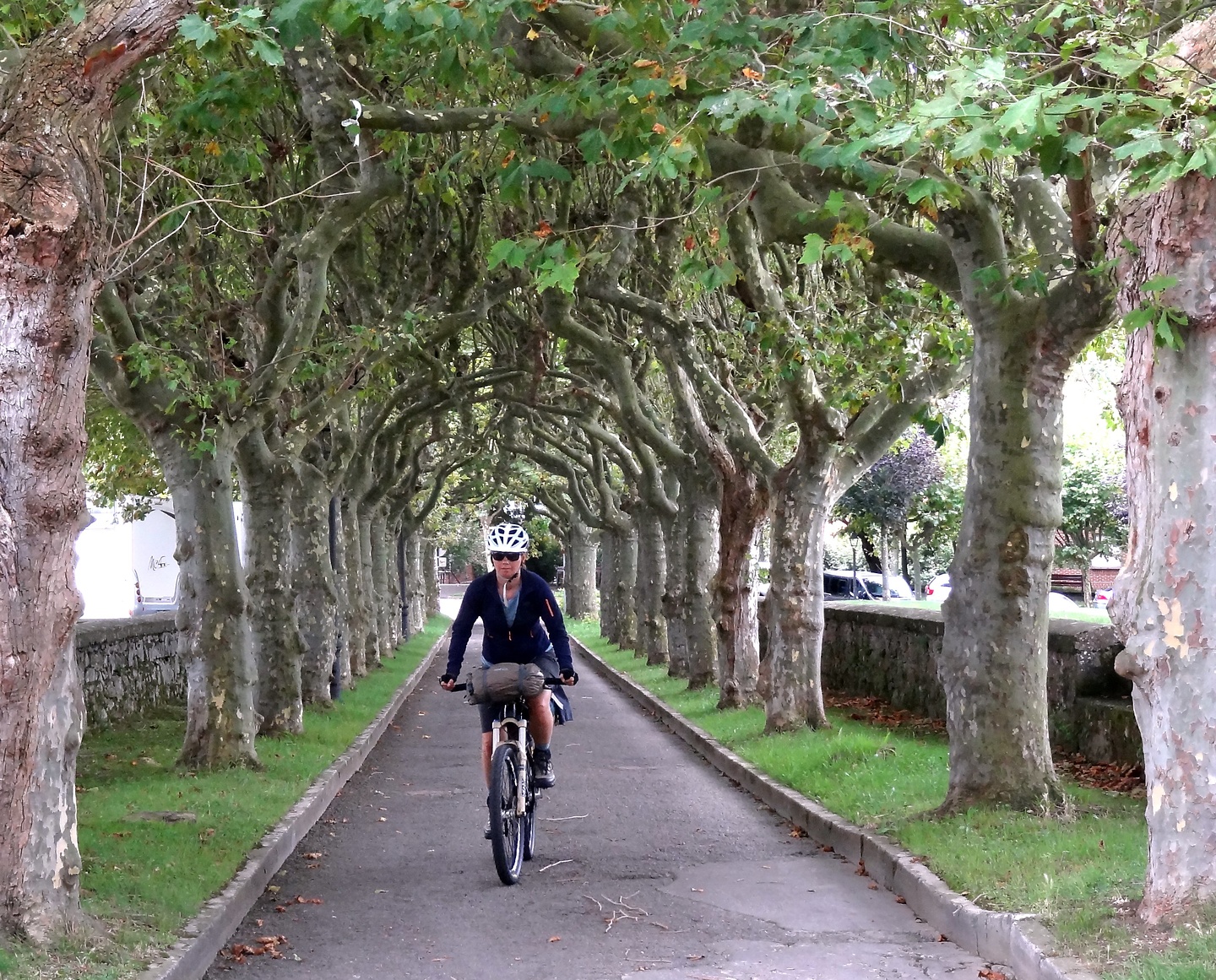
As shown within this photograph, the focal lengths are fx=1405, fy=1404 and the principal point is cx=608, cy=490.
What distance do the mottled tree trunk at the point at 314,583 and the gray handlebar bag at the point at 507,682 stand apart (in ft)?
32.8

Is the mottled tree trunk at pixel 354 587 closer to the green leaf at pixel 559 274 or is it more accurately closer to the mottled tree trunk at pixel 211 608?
the mottled tree trunk at pixel 211 608

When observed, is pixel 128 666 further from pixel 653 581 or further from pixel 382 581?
pixel 382 581

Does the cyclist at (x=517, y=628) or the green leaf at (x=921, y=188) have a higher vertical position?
the green leaf at (x=921, y=188)

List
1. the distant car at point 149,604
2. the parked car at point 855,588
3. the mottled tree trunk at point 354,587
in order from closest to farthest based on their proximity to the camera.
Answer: the mottled tree trunk at point 354,587 < the distant car at point 149,604 < the parked car at point 855,588

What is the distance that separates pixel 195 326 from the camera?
1441 cm

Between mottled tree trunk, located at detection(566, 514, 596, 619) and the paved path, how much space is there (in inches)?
1343

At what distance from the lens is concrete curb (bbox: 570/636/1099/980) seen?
582 centimetres

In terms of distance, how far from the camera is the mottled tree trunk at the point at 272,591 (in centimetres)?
1510

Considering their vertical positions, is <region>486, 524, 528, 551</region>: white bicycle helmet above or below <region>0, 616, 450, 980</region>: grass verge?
above

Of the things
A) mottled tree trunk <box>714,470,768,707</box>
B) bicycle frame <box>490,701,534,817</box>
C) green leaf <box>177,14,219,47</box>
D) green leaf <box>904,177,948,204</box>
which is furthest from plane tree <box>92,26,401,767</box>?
mottled tree trunk <box>714,470,768,707</box>

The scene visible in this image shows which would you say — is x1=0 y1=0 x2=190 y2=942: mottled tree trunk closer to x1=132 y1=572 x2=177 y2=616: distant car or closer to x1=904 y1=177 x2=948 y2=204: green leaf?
x1=904 y1=177 x2=948 y2=204: green leaf

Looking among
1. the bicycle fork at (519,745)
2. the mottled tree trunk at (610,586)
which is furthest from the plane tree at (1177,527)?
the mottled tree trunk at (610,586)

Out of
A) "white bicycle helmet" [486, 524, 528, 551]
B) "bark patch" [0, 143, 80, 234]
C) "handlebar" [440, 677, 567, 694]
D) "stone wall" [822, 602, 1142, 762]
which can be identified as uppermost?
"bark patch" [0, 143, 80, 234]

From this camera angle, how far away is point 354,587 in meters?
23.8
